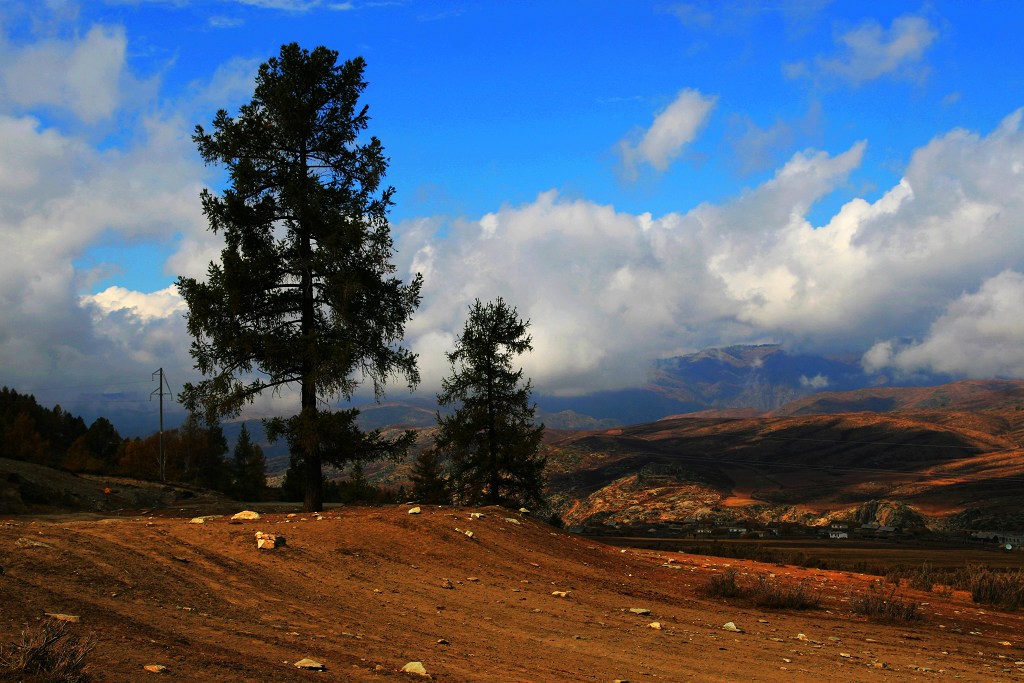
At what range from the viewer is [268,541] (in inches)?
593

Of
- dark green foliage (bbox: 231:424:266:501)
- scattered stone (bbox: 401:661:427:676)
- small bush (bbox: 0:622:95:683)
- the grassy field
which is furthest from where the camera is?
dark green foliage (bbox: 231:424:266:501)

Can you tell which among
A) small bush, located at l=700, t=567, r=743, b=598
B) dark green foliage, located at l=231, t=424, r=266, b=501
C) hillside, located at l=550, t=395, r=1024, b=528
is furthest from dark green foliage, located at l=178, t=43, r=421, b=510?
hillside, located at l=550, t=395, r=1024, b=528

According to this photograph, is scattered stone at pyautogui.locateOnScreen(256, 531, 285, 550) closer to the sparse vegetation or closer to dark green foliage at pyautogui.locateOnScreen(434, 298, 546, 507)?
the sparse vegetation

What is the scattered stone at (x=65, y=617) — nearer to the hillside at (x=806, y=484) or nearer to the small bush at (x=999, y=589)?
the small bush at (x=999, y=589)

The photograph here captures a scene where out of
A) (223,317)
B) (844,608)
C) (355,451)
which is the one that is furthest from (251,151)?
(844,608)

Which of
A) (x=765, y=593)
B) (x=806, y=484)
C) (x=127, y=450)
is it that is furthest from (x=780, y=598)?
(x=806, y=484)

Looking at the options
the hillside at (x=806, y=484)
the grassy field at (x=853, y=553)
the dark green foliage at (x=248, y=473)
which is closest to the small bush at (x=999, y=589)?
the grassy field at (x=853, y=553)

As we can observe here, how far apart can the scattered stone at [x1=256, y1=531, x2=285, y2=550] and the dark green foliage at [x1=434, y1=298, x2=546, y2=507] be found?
22.1 m

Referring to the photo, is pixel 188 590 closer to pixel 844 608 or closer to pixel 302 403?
pixel 302 403

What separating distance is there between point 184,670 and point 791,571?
2328 cm

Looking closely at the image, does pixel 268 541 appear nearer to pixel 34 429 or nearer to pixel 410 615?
pixel 410 615

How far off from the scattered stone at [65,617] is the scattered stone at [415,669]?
3895 mm

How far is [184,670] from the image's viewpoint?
24.8 ft

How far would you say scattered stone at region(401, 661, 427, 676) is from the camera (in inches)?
342
